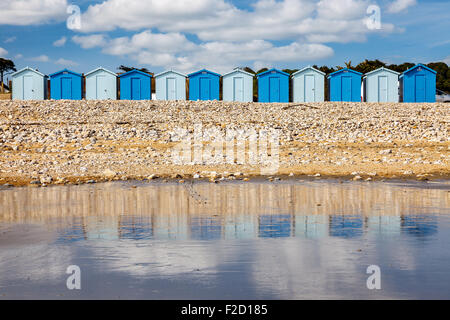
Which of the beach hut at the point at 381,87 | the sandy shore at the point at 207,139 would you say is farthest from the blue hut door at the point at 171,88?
the beach hut at the point at 381,87

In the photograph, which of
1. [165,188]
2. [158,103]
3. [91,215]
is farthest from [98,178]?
[158,103]

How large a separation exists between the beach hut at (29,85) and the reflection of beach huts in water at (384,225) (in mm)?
34436

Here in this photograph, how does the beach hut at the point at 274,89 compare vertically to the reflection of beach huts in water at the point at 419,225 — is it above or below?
above

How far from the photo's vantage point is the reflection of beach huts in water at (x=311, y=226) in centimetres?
812

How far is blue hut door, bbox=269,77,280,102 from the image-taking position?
39.8 metres

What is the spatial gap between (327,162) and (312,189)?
5.27 m

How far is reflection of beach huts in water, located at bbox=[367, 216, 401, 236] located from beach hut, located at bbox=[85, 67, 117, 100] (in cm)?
3212

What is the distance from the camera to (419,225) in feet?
29.0

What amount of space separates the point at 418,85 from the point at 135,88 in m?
20.1

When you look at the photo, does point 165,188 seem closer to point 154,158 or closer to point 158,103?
point 154,158

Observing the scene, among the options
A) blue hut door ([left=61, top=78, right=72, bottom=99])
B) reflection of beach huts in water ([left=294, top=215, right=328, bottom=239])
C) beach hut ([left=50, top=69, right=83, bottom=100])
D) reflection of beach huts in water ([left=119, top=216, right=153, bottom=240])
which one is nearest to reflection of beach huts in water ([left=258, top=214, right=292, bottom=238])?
reflection of beach huts in water ([left=294, top=215, right=328, bottom=239])

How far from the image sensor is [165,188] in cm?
1418

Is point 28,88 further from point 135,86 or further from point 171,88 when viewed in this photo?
point 171,88

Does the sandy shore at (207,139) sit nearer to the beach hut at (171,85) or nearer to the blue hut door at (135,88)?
the beach hut at (171,85)
